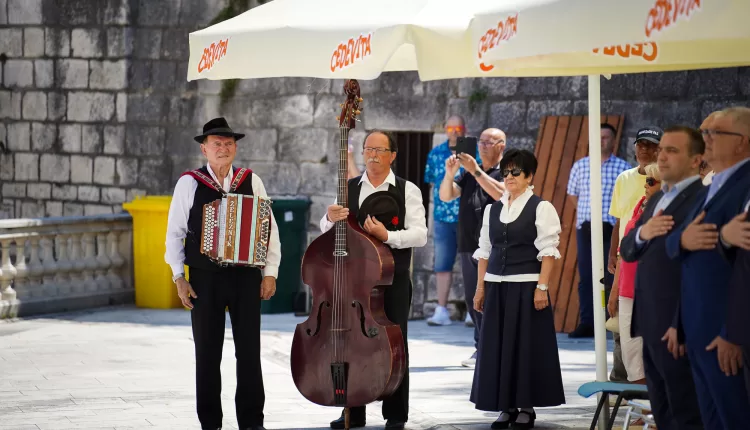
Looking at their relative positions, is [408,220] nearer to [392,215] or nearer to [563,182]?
[392,215]

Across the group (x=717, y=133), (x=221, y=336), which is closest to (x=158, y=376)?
(x=221, y=336)

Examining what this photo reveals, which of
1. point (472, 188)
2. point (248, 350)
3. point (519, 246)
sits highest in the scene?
point (472, 188)

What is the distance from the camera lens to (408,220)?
7.64 m

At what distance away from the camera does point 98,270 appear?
45.1ft

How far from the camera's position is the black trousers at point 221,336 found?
735cm

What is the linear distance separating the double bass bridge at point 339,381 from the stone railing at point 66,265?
20.0 feet

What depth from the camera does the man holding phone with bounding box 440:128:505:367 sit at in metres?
9.18

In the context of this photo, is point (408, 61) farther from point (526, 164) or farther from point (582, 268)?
point (582, 268)

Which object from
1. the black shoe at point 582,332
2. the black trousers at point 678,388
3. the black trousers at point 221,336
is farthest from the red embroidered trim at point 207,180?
the black shoe at point 582,332

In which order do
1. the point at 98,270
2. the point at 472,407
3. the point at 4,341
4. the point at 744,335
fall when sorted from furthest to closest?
1. the point at 98,270
2. the point at 4,341
3. the point at 472,407
4. the point at 744,335

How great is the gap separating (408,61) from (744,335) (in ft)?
13.7

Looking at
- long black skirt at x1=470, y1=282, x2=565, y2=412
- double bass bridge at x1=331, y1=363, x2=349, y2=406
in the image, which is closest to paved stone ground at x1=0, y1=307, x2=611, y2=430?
long black skirt at x1=470, y1=282, x2=565, y2=412

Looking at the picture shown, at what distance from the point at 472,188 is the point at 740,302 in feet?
17.0

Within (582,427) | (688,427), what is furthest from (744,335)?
(582,427)
